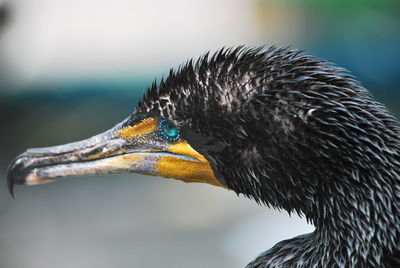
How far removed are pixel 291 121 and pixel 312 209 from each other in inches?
11.5

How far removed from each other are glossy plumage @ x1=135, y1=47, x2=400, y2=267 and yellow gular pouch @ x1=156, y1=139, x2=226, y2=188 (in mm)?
69

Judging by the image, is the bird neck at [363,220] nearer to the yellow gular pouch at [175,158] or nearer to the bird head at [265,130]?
the bird head at [265,130]

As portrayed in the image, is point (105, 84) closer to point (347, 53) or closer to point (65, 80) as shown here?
point (65, 80)

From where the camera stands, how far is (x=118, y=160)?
2287 millimetres

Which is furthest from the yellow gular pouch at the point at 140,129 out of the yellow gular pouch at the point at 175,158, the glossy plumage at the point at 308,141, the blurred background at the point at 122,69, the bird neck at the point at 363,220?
the blurred background at the point at 122,69

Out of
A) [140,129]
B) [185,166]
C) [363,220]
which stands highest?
Result: [140,129]

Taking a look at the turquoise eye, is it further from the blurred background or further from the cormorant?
the blurred background

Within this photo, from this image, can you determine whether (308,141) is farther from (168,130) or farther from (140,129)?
(140,129)

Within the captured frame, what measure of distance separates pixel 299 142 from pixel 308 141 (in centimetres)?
3

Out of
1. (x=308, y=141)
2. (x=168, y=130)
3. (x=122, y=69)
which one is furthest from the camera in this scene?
(x=122, y=69)

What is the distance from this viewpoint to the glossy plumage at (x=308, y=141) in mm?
1974

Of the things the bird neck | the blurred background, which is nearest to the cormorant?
the bird neck

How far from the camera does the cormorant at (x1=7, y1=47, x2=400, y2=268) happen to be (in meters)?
1.97

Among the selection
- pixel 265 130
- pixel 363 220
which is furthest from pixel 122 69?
pixel 363 220
